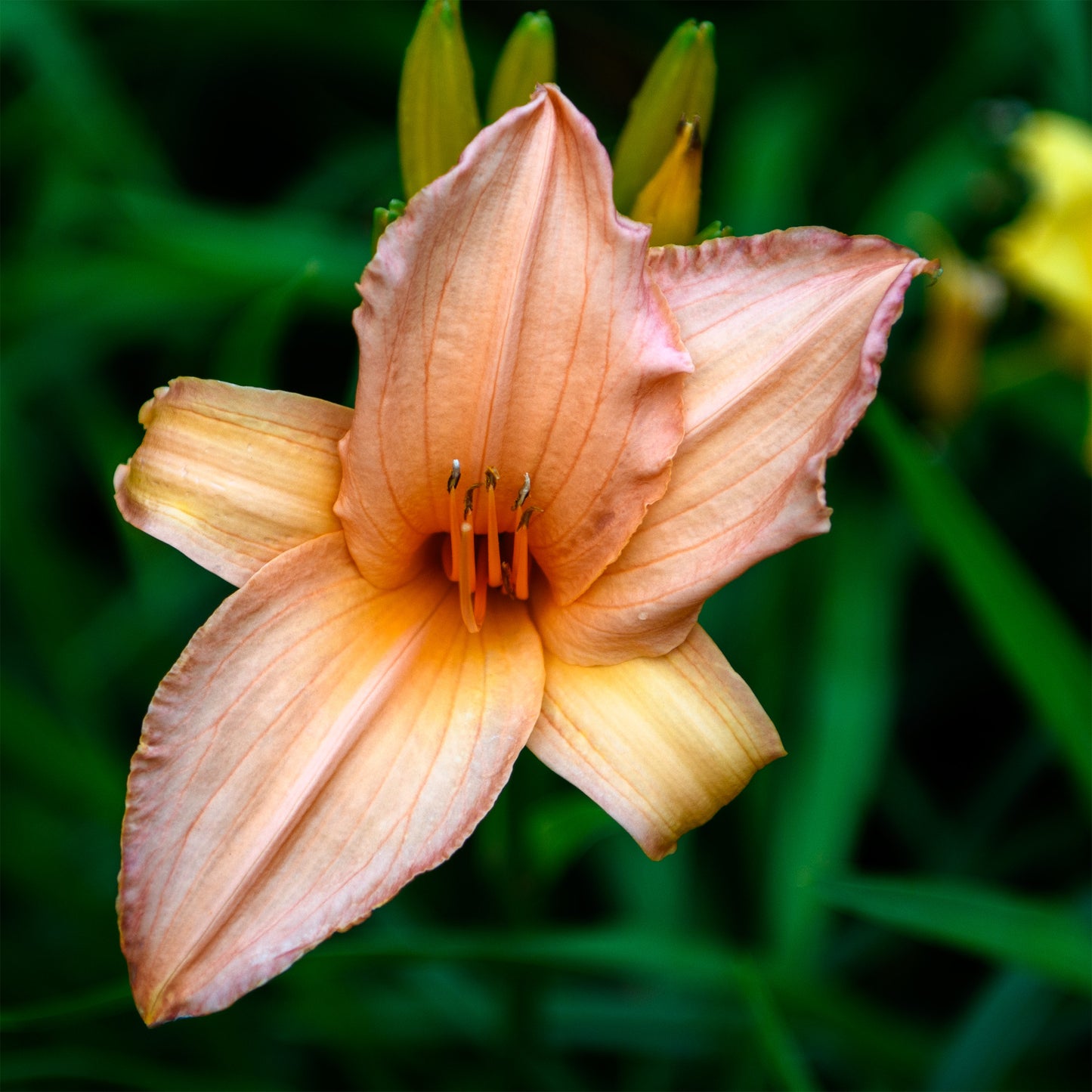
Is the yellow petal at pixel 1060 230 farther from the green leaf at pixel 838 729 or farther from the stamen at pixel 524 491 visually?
the stamen at pixel 524 491

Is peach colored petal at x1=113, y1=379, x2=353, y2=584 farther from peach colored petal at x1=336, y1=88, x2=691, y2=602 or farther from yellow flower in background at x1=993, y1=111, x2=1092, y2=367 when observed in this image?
yellow flower in background at x1=993, y1=111, x2=1092, y2=367

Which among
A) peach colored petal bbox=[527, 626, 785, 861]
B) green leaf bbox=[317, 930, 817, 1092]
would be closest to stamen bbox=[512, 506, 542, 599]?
peach colored petal bbox=[527, 626, 785, 861]

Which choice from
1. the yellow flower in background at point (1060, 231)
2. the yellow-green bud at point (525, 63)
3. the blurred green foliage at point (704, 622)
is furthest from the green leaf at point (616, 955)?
the yellow flower in background at point (1060, 231)

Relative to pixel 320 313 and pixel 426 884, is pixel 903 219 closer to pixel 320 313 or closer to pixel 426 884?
pixel 320 313

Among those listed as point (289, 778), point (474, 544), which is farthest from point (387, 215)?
point (289, 778)

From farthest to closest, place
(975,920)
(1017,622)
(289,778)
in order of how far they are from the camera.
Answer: (1017,622) → (975,920) → (289,778)

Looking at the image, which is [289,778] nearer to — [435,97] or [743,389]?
[743,389]
